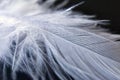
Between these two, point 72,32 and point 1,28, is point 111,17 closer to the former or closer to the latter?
point 72,32

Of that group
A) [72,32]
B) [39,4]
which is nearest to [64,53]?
[72,32]

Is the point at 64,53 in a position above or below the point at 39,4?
below

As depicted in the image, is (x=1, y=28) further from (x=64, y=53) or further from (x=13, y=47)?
(x=64, y=53)

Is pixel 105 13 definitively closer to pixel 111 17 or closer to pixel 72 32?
pixel 111 17

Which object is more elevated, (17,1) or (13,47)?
(17,1)

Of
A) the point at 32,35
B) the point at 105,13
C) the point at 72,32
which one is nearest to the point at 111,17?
the point at 105,13
